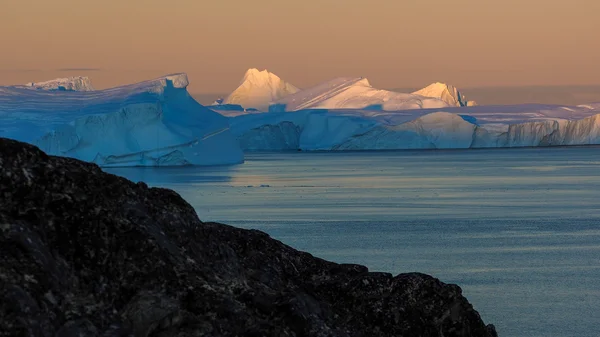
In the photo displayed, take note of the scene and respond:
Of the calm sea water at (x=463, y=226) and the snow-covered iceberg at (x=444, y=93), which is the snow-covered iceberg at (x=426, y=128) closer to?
the calm sea water at (x=463, y=226)

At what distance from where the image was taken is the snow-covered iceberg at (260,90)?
12331cm

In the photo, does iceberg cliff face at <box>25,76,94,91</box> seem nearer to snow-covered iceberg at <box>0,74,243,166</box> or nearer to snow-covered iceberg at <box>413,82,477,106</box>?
snow-covered iceberg at <box>0,74,243,166</box>

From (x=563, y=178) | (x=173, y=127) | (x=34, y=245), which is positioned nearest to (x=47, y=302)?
(x=34, y=245)

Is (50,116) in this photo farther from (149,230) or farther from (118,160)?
(149,230)

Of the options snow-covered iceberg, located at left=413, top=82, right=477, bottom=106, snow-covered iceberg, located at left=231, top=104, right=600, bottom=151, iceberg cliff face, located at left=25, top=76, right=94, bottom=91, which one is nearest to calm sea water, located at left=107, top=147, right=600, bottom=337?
iceberg cliff face, located at left=25, top=76, right=94, bottom=91

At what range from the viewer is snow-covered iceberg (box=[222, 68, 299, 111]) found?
405ft

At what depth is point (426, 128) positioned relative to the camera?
71562mm

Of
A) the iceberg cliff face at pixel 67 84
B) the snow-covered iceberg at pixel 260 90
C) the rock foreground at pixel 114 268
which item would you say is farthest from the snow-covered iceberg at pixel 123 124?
the snow-covered iceberg at pixel 260 90

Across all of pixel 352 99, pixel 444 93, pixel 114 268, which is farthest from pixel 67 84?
pixel 114 268

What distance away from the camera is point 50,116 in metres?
41.8

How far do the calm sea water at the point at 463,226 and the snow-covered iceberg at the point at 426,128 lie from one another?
28514 millimetres

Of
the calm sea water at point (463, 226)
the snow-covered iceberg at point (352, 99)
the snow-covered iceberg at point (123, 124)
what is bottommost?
the calm sea water at point (463, 226)

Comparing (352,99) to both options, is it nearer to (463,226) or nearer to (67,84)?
(67,84)

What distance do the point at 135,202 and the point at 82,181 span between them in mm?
197
